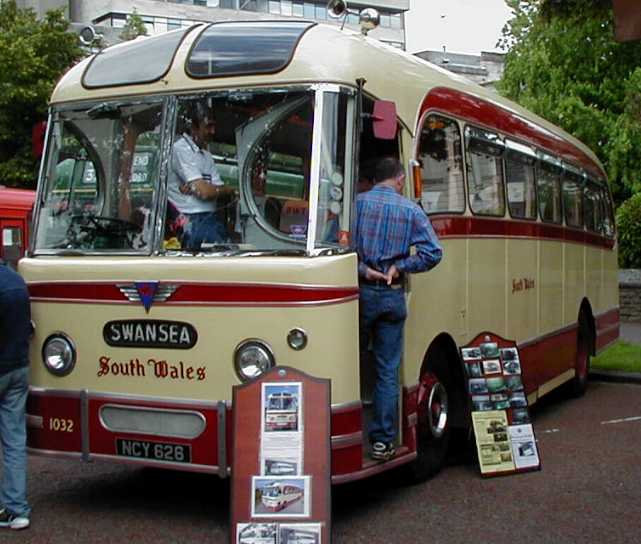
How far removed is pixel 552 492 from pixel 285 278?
285 cm

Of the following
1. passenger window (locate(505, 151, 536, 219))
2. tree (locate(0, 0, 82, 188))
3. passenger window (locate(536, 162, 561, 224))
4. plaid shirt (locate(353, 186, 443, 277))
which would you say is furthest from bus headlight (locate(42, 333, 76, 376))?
tree (locate(0, 0, 82, 188))

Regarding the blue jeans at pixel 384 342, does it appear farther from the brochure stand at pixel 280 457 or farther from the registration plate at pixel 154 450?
the registration plate at pixel 154 450

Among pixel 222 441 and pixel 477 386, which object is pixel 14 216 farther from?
pixel 222 441

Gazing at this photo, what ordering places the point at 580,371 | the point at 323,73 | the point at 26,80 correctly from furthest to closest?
1. the point at 26,80
2. the point at 580,371
3. the point at 323,73

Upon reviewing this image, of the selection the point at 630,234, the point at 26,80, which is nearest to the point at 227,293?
the point at 630,234

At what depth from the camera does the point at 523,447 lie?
8.51m

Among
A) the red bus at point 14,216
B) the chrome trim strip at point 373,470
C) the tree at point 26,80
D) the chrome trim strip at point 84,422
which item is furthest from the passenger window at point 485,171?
the tree at point 26,80

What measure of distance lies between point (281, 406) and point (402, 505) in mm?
1680

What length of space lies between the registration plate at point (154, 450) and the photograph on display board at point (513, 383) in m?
3.10

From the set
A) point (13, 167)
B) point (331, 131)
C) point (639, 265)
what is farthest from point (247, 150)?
point (13, 167)

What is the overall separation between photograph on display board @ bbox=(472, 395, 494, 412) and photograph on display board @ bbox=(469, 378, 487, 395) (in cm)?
4

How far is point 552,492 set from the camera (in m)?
7.82

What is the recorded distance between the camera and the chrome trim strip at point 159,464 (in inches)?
256

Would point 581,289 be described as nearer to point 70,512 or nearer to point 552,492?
point 552,492
